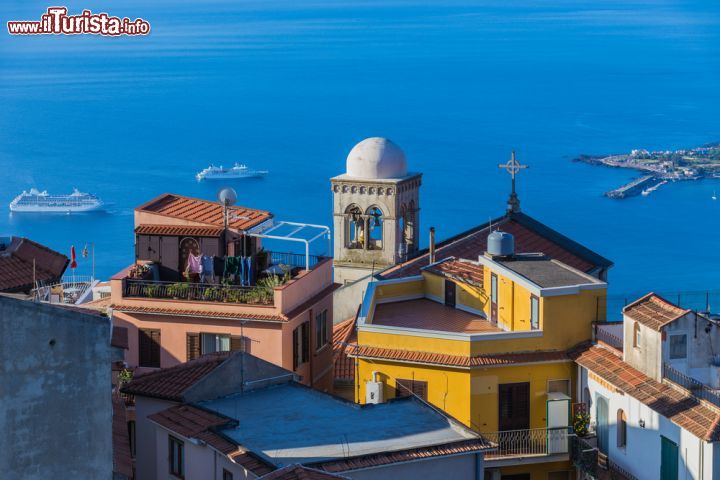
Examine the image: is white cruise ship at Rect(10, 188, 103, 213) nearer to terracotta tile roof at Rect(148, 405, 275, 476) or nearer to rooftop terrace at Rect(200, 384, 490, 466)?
rooftop terrace at Rect(200, 384, 490, 466)

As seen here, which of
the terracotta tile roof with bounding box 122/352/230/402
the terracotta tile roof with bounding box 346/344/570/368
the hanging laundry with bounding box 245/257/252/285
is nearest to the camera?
the terracotta tile roof with bounding box 122/352/230/402

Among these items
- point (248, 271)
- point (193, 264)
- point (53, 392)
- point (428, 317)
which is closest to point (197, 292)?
point (193, 264)

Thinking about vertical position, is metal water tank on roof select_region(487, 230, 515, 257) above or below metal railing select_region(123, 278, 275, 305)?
above

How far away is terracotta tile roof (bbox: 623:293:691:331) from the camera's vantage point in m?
25.2

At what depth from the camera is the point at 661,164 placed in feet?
490

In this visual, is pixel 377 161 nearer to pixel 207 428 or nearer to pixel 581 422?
pixel 581 422

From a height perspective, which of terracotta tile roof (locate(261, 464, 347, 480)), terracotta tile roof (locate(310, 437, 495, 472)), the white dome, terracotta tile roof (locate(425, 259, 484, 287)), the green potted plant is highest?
the white dome

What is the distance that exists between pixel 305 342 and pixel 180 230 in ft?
11.0

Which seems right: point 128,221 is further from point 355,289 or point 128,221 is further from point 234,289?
point 234,289

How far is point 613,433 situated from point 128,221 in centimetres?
9413

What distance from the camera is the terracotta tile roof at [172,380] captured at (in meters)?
24.4

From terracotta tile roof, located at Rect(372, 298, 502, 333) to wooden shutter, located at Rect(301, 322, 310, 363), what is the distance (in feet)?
4.30

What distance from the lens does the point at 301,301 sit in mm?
30453

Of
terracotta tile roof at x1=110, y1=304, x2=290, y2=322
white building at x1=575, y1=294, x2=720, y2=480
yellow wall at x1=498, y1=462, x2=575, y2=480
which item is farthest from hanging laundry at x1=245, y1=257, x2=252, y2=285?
white building at x1=575, y1=294, x2=720, y2=480
